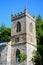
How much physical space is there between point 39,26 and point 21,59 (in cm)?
1379

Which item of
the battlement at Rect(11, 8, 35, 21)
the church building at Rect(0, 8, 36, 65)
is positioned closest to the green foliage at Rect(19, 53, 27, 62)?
the church building at Rect(0, 8, 36, 65)

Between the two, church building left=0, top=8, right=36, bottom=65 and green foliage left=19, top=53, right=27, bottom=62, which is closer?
green foliage left=19, top=53, right=27, bottom=62

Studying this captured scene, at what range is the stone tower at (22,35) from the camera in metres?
36.6

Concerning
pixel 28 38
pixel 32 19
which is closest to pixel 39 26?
pixel 32 19

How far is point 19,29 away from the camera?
3888cm

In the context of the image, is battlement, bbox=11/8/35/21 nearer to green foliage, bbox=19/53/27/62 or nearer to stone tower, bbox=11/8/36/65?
stone tower, bbox=11/8/36/65

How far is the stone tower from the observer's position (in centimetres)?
3659

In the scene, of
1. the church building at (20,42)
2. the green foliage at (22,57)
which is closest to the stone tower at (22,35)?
the church building at (20,42)

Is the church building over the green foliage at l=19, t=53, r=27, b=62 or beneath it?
over

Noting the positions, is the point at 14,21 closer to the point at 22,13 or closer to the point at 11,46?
the point at 22,13

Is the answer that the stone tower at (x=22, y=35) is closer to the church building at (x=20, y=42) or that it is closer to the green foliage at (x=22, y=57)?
the church building at (x=20, y=42)

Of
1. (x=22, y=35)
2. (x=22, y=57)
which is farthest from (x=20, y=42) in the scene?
(x=22, y=57)

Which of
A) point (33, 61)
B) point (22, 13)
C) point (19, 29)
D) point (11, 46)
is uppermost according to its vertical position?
point (22, 13)

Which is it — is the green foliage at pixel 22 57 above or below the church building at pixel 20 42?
below
